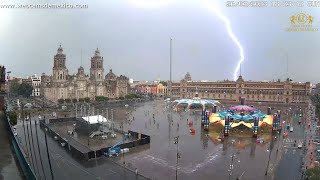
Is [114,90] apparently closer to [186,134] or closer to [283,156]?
[186,134]

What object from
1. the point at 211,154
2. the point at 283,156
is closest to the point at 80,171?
the point at 211,154

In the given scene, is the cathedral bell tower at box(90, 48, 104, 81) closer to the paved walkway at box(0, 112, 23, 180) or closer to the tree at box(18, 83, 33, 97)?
the tree at box(18, 83, 33, 97)

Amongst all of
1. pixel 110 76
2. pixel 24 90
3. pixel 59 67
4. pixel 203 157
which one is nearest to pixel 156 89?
pixel 110 76

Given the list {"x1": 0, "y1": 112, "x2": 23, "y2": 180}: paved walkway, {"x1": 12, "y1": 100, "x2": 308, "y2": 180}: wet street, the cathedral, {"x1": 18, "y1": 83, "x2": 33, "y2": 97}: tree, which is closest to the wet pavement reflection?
{"x1": 12, "y1": 100, "x2": 308, "y2": 180}: wet street

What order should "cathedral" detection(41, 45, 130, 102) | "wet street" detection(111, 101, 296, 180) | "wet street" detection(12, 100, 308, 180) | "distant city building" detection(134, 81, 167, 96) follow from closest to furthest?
1. "wet street" detection(12, 100, 308, 180)
2. "wet street" detection(111, 101, 296, 180)
3. "cathedral" detection(41, 45, 130, 102)
4. "distant city building" detection(134, 81, 167, 96)

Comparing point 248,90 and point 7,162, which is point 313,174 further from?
point 248,90

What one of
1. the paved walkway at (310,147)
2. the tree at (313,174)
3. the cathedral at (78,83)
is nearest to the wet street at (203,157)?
the paved walkway at (310,147)

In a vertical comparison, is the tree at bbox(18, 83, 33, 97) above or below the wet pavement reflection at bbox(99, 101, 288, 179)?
above

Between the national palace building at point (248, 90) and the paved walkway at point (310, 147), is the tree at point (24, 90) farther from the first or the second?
the paved walkway at point (310, 147)
